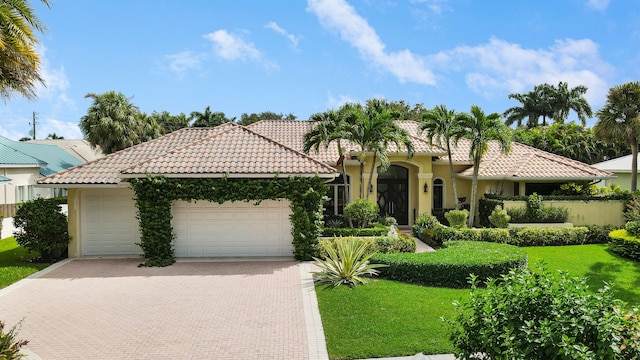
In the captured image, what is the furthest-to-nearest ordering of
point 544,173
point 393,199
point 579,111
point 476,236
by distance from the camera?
point 579,111
point 393,199
point 544,173
point 476,236

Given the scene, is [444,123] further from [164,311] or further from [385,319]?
[164,311]

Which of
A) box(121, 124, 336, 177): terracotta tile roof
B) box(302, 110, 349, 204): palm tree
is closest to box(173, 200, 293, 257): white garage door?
box(121, 124, 336, 177): terracotta tile roof

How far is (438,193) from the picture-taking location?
23.9 meters

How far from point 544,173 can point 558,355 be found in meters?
18.9

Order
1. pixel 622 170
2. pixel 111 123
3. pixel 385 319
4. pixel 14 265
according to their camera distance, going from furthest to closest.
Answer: pixel 111 123
pixel 622 170
pixel 14 265
pixel 385 319

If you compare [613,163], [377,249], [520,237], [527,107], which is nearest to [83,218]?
[377,249]

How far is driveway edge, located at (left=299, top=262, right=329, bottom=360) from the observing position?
7.76m

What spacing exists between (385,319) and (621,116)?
1950 cm

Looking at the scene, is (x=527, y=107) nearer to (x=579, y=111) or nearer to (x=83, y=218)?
(x=579, y=111)

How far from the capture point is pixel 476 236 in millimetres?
18094

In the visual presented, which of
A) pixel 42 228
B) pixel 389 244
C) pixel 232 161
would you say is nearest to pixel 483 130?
pixel 389 244

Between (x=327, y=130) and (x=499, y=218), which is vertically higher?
(x=327, y=130)

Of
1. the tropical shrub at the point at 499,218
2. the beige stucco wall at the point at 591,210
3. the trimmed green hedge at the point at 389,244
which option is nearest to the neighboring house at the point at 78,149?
the trimmed green hedge at the point at 389,244

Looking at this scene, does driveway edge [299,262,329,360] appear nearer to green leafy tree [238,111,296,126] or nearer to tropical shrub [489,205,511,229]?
tropical shrub [489,205,511,229]
